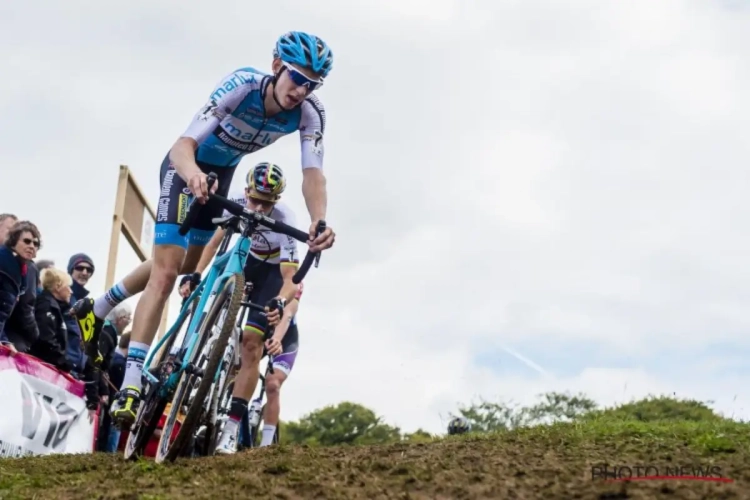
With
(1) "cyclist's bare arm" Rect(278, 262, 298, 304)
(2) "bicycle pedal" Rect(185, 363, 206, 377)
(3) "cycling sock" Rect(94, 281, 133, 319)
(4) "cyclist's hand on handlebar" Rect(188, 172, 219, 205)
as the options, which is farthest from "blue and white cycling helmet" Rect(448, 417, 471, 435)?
(4) "cyclist's hand on handlebar" Rect(188, 172, 219, 205)

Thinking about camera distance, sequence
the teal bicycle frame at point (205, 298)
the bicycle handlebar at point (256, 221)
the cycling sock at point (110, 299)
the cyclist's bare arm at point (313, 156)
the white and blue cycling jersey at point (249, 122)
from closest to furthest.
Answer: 1. the bicycle handlebar at point (256, 221)
2. the teal bicycle frame at point (205, 298)
3. the cyclist's bare arm at point (313, 156)
4. the white and blue cycling jersey at point (249, 122)
5. the cycling sock at point (110, 299)

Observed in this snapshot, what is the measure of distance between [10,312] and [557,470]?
637cm

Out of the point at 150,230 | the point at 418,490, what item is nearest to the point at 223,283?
the point at 418,490

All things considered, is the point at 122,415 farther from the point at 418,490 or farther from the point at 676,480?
the point at 676,480

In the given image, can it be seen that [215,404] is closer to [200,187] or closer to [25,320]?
[200,187]

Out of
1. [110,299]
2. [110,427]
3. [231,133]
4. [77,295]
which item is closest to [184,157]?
[231,133]

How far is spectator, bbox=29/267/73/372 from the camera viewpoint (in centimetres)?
1141

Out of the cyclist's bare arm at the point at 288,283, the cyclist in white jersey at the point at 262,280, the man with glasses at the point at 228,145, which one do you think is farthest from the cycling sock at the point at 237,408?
Answer: the man with glasses at the point at 228,145

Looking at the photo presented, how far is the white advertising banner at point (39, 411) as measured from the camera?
408 inches

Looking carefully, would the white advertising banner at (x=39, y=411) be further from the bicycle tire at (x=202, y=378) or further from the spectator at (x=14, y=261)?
the bicycle tire at (x=202, y=378)

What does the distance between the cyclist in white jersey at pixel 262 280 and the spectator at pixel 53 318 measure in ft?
5.55

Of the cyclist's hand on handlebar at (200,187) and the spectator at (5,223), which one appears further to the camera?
the spectator at (5,223)

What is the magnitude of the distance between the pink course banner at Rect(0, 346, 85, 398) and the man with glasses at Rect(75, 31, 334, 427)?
251 centimetres

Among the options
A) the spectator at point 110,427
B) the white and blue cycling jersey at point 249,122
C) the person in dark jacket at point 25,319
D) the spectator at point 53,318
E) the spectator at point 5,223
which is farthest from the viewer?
the spectator at point 110,427
